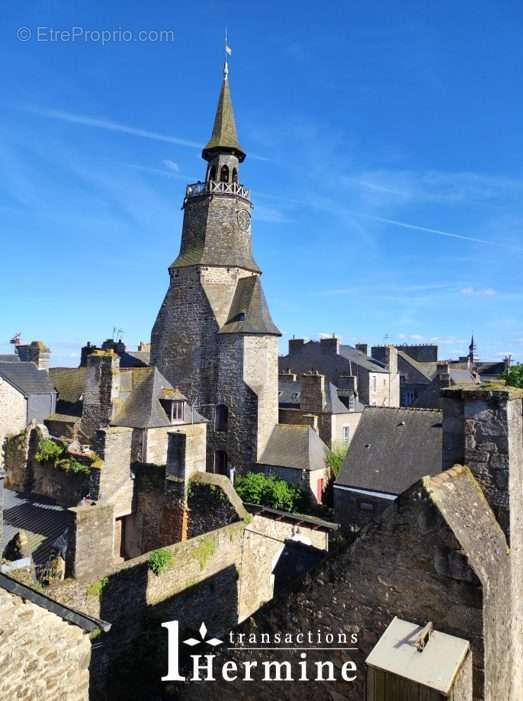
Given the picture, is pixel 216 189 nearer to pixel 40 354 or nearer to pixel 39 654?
pixel 40 354

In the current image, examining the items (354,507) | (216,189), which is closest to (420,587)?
(354,507)

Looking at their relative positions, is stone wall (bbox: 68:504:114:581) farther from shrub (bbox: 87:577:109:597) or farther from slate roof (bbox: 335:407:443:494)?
slate roof (bbox: 335:407:443:494)

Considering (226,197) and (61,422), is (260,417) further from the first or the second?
(226,197)

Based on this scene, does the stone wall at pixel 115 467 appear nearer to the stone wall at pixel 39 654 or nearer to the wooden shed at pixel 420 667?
the stone wall at pixel 39 654

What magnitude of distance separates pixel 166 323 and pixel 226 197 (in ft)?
24.9

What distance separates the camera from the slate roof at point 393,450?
52.1 feet

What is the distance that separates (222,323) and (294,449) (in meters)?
7.21

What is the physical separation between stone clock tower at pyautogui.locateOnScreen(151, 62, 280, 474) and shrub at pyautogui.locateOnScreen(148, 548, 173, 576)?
11.8 metres

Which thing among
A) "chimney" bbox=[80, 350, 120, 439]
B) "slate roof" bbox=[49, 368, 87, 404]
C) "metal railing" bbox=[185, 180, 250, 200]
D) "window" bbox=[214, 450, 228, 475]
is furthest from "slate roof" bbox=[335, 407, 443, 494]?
"slate roof" bbox=[49, 368, 87, 404]

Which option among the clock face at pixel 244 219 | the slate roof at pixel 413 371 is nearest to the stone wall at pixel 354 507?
the clock face at pixel 244 219

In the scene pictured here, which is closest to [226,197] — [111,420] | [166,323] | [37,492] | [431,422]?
[166,323]

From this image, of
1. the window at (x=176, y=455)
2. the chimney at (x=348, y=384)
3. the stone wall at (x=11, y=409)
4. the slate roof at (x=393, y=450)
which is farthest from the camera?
the chimney at (x=348, y=384)

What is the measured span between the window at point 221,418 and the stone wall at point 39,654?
16955mm

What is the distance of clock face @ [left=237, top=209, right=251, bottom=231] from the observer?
24.0 meters
